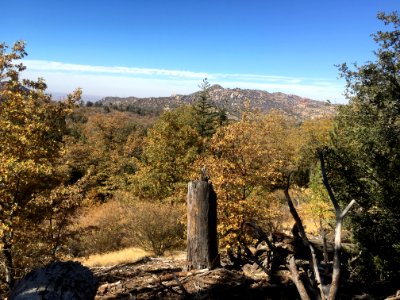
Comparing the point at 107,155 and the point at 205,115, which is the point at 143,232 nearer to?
the point at 205,115

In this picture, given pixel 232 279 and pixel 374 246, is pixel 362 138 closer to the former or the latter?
pixel 374 246

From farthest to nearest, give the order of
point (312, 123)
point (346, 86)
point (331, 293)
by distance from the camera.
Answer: point (312, 123)
point (346, 86)
point (331, 293)

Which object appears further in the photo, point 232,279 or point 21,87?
point 21,87

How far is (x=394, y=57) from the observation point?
1191 cm

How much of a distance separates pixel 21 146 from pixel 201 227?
6219mm

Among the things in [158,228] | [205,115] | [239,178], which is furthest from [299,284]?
[205,115]

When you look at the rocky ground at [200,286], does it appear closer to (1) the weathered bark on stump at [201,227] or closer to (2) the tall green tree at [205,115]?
(1) the weathered bark on stump at [201,227]

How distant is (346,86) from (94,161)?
131 ft

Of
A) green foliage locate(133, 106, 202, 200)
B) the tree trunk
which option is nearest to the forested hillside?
the tree trunk

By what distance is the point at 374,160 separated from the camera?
1077cm

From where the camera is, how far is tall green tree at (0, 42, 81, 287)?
29.5 ft

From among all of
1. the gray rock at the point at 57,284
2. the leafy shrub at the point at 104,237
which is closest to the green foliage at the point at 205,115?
the leafy shrub at the point at 104,237

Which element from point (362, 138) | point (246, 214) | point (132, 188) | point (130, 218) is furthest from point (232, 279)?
point (132, 188)

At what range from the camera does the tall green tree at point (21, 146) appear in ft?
29.5
